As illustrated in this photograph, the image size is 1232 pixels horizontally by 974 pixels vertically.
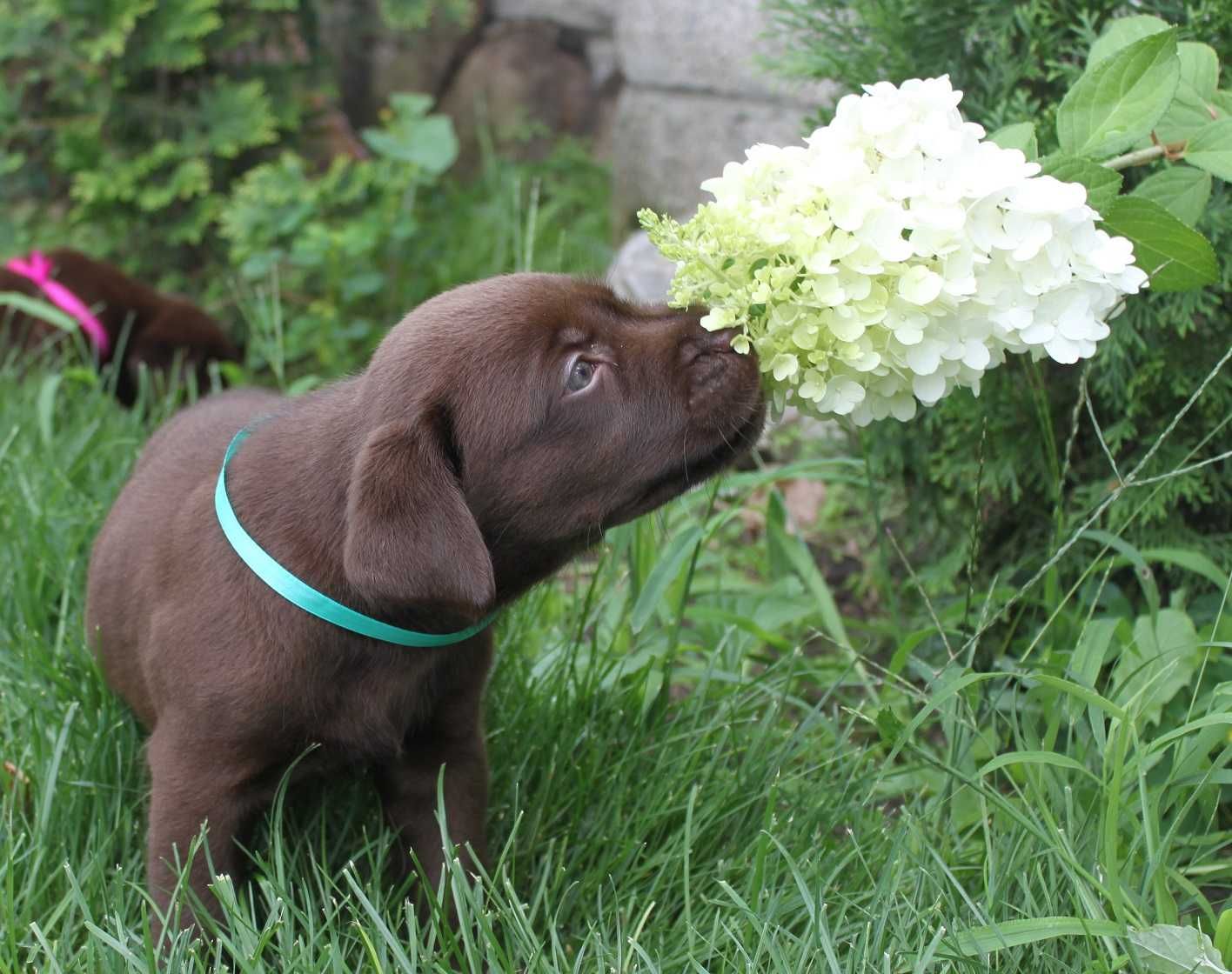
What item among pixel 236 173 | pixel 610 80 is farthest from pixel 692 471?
pixel 610 80

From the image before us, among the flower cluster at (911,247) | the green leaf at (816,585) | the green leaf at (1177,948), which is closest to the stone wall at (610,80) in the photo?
the green leaf at (816,585)

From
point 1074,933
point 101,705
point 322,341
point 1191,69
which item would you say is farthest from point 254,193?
point 1074,933

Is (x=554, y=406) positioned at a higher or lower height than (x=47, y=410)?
higher

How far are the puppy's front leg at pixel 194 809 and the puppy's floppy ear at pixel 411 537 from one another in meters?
0.44

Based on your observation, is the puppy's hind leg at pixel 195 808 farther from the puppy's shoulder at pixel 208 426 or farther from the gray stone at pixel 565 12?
the gray stone at pixel 565 12

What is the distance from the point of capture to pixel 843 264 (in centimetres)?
190

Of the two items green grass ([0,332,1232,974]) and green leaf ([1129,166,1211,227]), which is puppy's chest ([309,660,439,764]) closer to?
green grass ([0,332,1232,974])

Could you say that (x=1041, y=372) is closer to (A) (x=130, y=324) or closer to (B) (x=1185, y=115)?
(B) (x=1185, y=115)

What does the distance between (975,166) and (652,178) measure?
3.83 metres

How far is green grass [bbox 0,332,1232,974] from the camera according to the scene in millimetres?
Answer: 2035

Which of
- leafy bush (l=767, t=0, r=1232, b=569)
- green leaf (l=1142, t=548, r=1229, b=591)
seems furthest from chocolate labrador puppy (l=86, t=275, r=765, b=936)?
green leaf (l=1142, t=548, r=1229, b=591)

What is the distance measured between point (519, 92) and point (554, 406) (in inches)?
201

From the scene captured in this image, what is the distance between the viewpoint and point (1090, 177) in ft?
6.59

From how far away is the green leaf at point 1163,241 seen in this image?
206 centimetres
